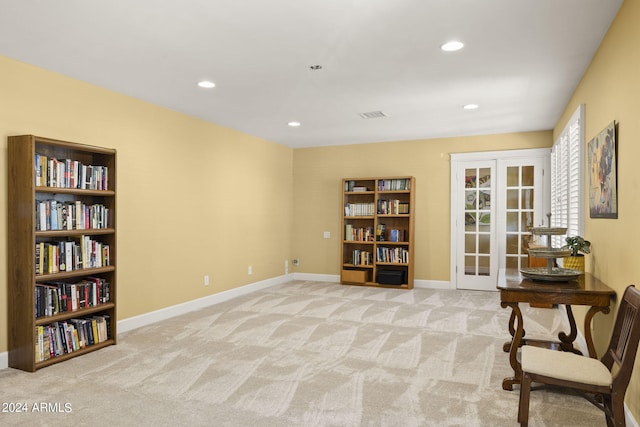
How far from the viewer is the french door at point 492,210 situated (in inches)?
257

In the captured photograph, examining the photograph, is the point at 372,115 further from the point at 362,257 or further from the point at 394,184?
the point at 362,257

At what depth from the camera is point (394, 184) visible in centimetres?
721

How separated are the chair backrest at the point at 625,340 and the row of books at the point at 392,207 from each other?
4.82 metres

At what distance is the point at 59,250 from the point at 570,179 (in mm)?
4847

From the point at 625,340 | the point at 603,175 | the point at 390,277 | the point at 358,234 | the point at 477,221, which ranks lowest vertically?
the point at 390,277

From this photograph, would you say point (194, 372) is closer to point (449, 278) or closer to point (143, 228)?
point (143, 228)

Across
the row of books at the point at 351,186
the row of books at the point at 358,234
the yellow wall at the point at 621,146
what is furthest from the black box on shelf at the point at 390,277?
the yellow wall at the point at 621,146

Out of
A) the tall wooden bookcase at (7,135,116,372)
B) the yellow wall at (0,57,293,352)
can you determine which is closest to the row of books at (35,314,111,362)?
the tall wooden bookcase at (7,135,116,372)

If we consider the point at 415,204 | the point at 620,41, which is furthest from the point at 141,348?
the point at 415,204

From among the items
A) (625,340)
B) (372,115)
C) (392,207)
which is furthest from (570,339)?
(392,207)

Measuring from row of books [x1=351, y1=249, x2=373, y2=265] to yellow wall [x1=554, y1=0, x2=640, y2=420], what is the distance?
4114mm

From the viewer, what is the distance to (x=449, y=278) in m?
7.00

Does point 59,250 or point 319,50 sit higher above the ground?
point 319,50

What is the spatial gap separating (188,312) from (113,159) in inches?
85.6
